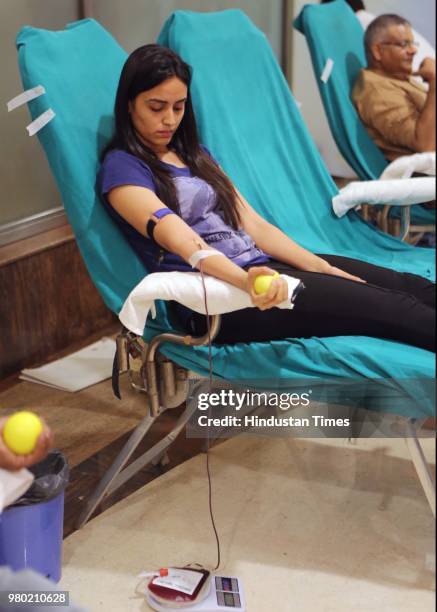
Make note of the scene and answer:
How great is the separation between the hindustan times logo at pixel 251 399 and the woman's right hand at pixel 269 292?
345mm

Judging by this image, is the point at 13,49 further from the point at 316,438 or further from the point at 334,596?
the point at 334,596

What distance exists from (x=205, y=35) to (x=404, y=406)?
1.23 metres

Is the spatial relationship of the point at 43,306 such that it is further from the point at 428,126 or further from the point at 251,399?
the point at 428,126

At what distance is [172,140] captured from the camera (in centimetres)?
200

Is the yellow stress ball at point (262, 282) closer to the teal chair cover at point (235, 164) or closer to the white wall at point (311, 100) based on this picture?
the teal chair cover at point (235, 164)

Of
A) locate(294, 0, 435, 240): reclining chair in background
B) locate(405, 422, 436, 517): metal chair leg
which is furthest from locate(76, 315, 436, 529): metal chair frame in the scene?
locate(294, 0, 435, 240): reclining chair in background

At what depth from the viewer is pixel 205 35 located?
240 centimetres

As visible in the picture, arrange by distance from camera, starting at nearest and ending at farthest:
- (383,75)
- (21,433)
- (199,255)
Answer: (21,433)
(199,255)
(383,75)

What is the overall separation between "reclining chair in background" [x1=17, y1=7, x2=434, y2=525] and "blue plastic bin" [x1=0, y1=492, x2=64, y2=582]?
24 centimetres

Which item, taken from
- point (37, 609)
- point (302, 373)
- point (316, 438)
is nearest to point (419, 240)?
point (316, 438)

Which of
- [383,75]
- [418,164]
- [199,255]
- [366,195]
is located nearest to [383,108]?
[383,75]

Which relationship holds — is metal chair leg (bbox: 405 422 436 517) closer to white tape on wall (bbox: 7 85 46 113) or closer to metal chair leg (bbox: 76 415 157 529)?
metal chair leg (bbox: 76 415 157 529)

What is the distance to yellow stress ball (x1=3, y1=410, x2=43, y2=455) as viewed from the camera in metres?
1.16

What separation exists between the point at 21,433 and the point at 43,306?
163cm
